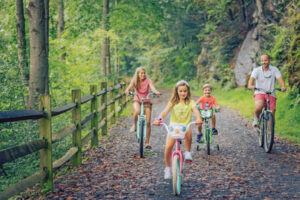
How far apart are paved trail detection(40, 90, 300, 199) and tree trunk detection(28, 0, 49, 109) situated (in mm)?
2158

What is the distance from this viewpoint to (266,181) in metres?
5.78

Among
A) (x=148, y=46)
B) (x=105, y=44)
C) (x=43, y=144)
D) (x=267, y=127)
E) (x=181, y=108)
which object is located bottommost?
(x=267, y=127)

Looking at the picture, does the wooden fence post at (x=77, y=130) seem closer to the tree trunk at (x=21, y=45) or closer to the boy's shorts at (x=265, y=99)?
the boy's shorts at (x=265, y=99)

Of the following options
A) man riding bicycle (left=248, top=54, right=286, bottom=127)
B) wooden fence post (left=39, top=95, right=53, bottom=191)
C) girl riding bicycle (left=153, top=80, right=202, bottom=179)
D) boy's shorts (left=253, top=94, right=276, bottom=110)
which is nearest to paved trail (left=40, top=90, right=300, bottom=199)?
wooden fence post (left=39, top=95, right=53, bottom=191)

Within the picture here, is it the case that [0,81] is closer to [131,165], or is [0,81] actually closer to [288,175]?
[131,165]

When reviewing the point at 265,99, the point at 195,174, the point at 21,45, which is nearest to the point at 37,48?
the point at 21,45

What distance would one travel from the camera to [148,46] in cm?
3900

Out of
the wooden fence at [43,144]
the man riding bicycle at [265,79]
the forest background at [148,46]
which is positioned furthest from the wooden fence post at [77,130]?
the man riding bicycle at [265,79]

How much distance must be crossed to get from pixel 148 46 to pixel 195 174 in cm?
3361

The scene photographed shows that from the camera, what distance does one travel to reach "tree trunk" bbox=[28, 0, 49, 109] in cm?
855

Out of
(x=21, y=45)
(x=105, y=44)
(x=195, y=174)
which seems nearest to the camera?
(x=195, y=174)

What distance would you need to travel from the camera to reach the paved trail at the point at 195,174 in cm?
523

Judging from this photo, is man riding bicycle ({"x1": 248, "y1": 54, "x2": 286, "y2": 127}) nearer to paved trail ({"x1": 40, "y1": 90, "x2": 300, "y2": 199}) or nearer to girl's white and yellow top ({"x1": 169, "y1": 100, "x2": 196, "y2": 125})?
paved trail ({"x1": 40, "y1": 90, "x2": 300, "y2": 199})

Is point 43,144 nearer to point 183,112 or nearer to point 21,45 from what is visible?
point 183,112
